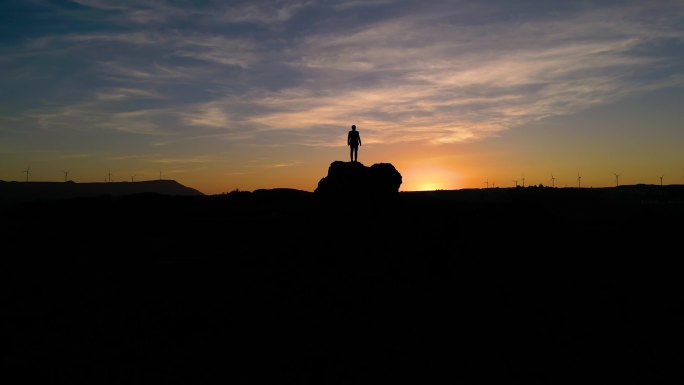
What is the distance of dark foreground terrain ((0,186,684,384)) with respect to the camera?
22.8 meters

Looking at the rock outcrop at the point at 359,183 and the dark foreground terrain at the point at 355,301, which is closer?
the dark foreground terrain at the point at 355,301

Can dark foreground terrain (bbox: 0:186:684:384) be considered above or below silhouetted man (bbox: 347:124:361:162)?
below

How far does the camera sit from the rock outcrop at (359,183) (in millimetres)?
30797

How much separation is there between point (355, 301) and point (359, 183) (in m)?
7.87

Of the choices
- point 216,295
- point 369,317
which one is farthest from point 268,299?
point 369,317

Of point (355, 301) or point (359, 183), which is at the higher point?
point (359, 183)

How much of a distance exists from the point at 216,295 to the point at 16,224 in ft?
79.3

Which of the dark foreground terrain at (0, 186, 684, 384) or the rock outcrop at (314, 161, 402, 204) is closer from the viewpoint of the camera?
the dark foreground terrain at (0, 186, 684, 384)

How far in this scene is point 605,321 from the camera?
26.5 metres

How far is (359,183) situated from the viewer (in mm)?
30844

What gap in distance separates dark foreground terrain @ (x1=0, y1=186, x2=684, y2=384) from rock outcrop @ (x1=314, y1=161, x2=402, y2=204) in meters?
0.78

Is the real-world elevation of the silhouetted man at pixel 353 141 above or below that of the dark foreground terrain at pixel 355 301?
above

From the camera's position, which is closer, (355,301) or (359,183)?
(355,301)

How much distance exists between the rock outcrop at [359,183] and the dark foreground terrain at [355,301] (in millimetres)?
781
